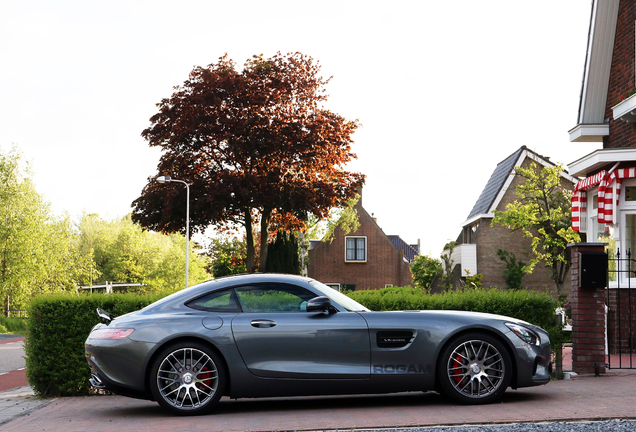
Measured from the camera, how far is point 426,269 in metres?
35.4

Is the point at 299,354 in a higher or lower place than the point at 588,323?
lower

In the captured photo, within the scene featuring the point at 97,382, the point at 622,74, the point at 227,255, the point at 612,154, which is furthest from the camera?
the point at 227,255

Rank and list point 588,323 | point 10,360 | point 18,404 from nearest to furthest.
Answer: point 18,404 < point 588,323 < point 10,360

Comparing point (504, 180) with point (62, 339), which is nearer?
point (62, 339)

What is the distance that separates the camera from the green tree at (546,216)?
24953mm

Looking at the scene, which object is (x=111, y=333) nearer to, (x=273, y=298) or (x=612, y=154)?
(x=273, y=298)

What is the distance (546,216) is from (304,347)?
64.8 ft

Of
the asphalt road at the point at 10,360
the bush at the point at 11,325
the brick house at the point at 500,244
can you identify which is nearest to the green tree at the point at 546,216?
the brick house at the point at 500,244

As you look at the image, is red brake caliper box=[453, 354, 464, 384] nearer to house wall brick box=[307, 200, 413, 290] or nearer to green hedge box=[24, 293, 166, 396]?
green hedge box=[24, 293, 166, 396]

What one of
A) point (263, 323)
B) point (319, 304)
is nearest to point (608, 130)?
point (319, 304)

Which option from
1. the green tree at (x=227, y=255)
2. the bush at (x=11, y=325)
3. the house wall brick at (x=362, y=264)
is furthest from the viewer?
the house wall brick at (x=362, y=264)

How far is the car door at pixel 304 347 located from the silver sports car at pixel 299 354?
1cm

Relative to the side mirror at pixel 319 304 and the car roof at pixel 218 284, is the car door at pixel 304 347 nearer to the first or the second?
the side mirror at pixel 319 304

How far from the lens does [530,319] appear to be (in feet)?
31.3
